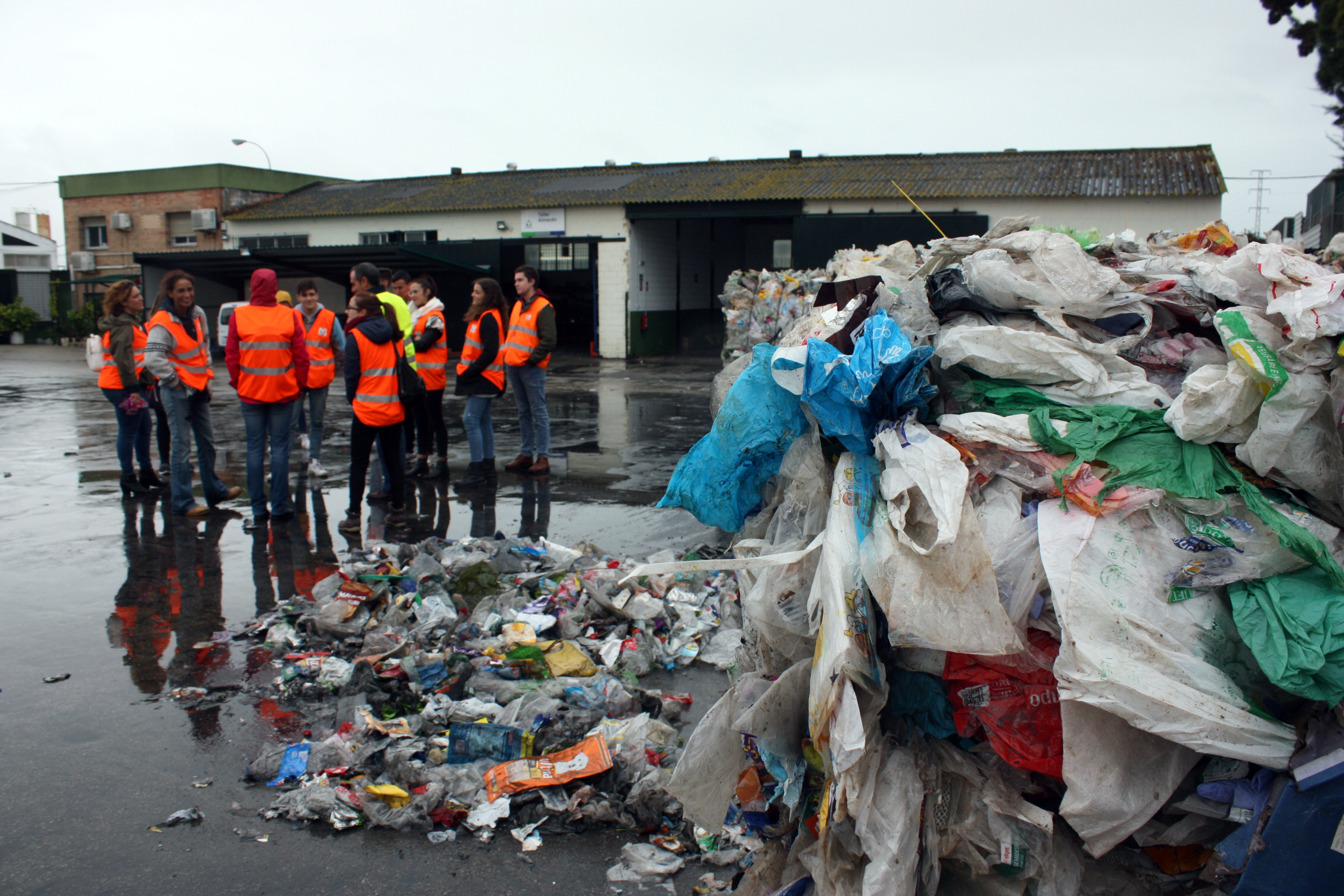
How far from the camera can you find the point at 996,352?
8.73 feet

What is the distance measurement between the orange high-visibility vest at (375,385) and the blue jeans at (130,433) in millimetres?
2358

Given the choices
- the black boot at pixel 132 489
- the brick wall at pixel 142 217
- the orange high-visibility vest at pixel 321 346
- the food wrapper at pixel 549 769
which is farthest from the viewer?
the brick wall at pixel 142 217

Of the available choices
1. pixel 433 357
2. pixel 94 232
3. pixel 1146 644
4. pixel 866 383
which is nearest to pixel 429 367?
pixel 433 357

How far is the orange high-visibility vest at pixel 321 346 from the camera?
8.18 m

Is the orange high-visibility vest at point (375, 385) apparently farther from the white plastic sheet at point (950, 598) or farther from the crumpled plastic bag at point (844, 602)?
the white plastic sheet at point (950, 598)

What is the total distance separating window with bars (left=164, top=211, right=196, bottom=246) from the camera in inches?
1358

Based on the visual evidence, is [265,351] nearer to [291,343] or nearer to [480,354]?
[291,343]

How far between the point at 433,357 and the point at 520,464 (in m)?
1.40

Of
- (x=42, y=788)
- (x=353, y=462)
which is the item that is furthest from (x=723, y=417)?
(x=353, y=462)

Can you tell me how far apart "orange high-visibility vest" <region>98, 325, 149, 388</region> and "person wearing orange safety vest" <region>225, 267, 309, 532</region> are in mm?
1381

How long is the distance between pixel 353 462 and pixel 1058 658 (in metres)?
5.98

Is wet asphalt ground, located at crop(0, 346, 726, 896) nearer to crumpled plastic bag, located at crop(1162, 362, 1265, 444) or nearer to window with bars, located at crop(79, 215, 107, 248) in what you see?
crumpled plastic bag, located at crop(1162, 362, 1265, 444)

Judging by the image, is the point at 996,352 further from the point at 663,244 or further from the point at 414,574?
the point at 663,244

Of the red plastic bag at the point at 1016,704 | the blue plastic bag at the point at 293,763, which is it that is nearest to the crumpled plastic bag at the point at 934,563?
the red plastic bag at the point at 1016,704
